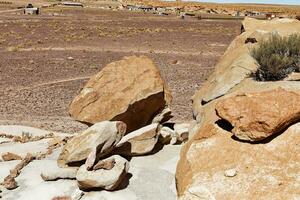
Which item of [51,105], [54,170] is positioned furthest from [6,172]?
[51,105]

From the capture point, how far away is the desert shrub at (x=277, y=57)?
1288 centimetres

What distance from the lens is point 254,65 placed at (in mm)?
14203

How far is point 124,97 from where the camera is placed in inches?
590

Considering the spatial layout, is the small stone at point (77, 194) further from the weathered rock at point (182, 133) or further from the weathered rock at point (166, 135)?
the weathered rock at point (182, 133)

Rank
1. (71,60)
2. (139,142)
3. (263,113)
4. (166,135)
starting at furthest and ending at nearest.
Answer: (71,60) < (166,135) < (139,142) < (263,113)

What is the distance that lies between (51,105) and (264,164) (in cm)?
1488

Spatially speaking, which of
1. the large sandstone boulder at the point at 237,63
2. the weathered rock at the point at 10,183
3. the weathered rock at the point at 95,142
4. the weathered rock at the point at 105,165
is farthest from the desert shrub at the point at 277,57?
the weathered rock at the point at 10,183

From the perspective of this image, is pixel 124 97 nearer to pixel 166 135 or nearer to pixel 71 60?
pixel 166 135

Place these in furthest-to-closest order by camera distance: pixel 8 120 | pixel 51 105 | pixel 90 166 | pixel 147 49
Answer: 1. pixel 147 49
2. pixel 51 105
3. pixel 8 120
4. pixel 90 166

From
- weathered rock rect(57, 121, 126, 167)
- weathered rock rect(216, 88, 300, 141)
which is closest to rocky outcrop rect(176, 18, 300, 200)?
weathered rock rect(216, 88, 300, 141)

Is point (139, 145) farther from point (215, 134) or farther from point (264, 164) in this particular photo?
point (264, 164)

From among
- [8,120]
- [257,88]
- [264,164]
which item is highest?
[257,88]

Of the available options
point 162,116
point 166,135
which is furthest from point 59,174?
point 162,116

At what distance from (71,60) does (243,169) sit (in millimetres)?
28163
